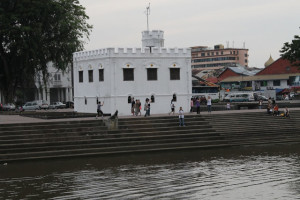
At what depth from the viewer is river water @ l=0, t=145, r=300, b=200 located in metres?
19.5

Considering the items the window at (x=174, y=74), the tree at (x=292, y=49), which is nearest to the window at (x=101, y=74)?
the window at (x=174, y=74)

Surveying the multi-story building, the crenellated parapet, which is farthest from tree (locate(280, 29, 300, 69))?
the multi-story building

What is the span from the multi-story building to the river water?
408 ft

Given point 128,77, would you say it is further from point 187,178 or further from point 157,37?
point 187,178

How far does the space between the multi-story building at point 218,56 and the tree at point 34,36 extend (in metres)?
100

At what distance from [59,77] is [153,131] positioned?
5464 cm

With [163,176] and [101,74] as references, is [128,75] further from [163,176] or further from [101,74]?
[163,176]

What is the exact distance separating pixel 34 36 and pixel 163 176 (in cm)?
3317

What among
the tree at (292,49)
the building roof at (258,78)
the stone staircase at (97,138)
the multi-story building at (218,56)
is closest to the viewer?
the stone staircase at (97,138)

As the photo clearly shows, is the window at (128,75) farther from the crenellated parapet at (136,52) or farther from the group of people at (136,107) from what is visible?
the group of people at (136,107)

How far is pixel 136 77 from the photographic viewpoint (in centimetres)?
4259

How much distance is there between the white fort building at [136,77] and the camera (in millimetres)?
41844

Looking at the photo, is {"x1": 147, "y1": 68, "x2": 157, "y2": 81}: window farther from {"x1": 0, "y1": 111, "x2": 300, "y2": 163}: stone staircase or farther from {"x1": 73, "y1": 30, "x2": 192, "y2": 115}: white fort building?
{"x1": 0, "y1": 111, "x2": 300, "y2": 163}: stone staircase

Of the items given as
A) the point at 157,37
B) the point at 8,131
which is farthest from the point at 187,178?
the point at 157,37
